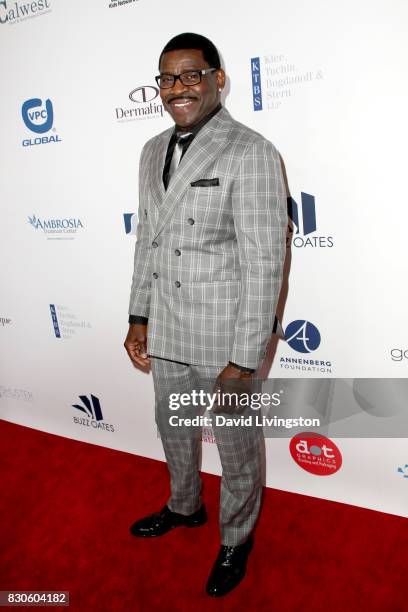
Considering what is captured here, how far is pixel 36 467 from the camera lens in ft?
9.20

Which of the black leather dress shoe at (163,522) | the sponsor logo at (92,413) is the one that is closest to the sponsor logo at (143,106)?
the sponsor logo at (92,413)

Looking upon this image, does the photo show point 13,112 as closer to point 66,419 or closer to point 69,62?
point 69,62

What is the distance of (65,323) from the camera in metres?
2.84

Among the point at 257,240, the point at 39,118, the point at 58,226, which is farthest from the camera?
the point at 58,226

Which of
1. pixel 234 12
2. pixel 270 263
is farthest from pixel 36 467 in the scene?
pixel 234 12

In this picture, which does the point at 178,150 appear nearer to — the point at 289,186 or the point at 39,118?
the point at 289,186

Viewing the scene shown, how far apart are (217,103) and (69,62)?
39.8 inches

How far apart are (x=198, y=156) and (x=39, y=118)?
1261 millimetres

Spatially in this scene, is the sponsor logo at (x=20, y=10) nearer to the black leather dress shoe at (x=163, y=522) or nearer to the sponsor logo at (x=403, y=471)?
the black leather dress shoe at (x=163, y=522)

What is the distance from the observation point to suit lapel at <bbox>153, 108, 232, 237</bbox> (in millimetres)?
1618

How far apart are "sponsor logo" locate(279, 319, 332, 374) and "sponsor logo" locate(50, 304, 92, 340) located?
3.75 ft

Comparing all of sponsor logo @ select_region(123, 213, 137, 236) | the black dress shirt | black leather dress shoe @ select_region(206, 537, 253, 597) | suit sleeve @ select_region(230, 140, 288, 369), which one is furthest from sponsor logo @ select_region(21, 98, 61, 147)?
black leather dress shoe @ select_region(206, 537, 253, 597)

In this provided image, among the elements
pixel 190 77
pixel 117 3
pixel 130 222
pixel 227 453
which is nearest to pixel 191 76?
pixel 190 77

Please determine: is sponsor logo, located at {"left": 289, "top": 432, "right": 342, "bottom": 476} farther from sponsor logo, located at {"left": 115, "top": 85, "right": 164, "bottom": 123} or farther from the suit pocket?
sponsor logo, located at {"left": 115, "top": 85, "right": 164, "bottom": 123}
